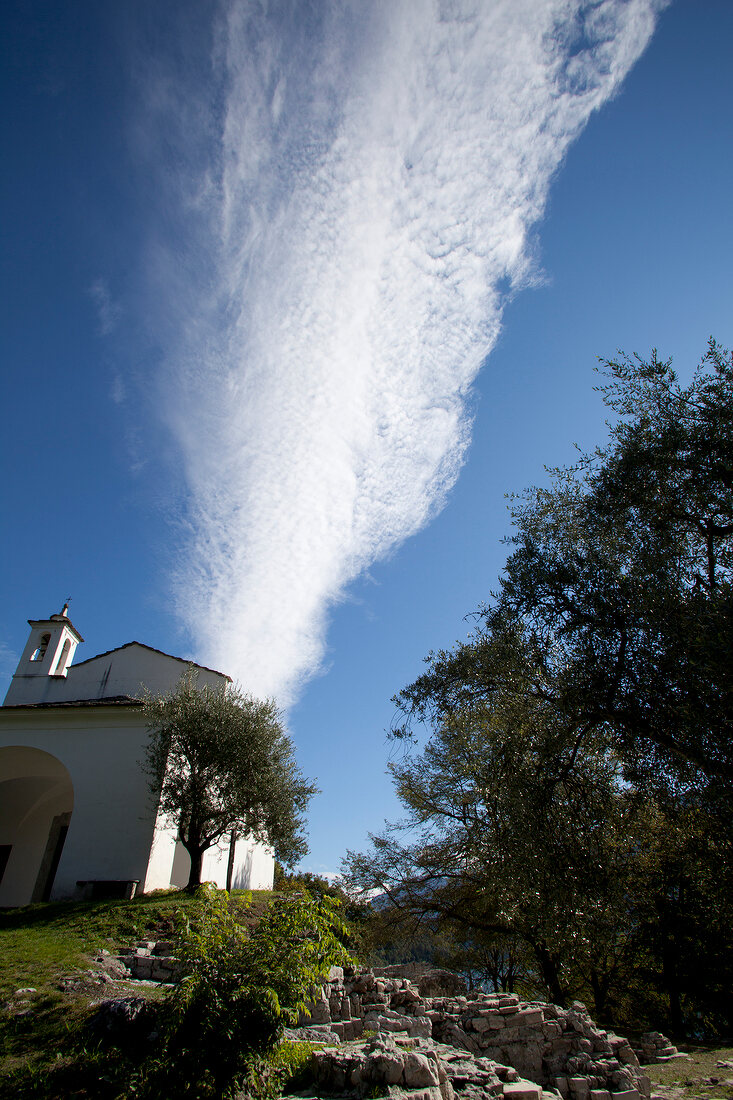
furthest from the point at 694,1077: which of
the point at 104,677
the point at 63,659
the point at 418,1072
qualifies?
the point at 63,659

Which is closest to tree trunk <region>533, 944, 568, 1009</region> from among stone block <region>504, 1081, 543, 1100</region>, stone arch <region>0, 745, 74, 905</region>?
stone block <region>504, 1081, 543, 1100</region>

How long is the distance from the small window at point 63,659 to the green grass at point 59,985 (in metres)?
12.5

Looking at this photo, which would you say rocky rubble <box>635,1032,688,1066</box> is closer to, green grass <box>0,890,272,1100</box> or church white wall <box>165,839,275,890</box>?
green grass <box>0,890,272,1100</box>

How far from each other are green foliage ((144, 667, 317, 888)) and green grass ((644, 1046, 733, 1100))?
1212 centimetres

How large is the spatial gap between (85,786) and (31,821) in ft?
25.7

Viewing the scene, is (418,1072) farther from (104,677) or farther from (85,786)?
(104,677)

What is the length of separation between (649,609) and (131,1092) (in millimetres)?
8762

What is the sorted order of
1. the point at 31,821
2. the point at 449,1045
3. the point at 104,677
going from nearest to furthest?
the point at 449,1045, the point at 31,821, the point at 104,677

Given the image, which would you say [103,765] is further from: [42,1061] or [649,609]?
[649,609]

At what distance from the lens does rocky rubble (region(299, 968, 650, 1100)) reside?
7.25m

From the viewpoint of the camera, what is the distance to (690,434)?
32.0 ft

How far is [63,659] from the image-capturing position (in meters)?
26.9

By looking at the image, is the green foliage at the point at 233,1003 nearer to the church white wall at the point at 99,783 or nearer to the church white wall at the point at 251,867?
the church white wall at the point at 99,783

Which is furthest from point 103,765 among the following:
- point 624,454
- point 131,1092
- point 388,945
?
point 624,454
